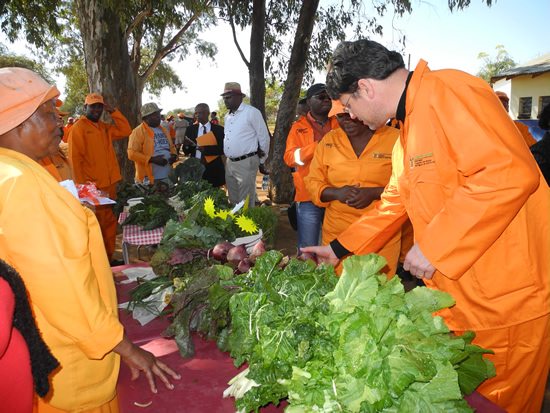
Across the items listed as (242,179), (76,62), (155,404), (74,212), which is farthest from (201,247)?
(76,62)

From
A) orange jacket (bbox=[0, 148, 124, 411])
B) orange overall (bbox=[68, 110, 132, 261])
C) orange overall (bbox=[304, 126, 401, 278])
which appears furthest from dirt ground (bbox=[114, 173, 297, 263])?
orange jacket (bbox=[0, 148, 124, 411])

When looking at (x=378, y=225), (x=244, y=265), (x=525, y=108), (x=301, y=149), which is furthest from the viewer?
(x=525, y=108)

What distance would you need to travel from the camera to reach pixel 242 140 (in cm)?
697

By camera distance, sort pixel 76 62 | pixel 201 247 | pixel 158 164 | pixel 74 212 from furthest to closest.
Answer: pixel 76 62 → pixel 158 164 → pixel 201 247 → pixel 74 212

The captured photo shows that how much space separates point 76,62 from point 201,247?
2622cm

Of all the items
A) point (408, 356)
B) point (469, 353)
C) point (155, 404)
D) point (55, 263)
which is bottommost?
point (155, 404)

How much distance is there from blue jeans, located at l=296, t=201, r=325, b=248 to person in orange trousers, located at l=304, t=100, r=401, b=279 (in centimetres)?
104

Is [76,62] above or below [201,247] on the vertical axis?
above

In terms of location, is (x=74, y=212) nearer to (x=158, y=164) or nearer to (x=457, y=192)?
(x=457, y=192)

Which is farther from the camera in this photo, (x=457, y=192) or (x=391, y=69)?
(x=391, y=69)

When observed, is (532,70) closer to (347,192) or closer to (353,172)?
(353,172)

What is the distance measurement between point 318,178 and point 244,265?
4.94 ft

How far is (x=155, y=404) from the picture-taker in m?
1.55

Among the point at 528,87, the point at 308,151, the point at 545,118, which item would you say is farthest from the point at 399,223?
the point at 528,87
